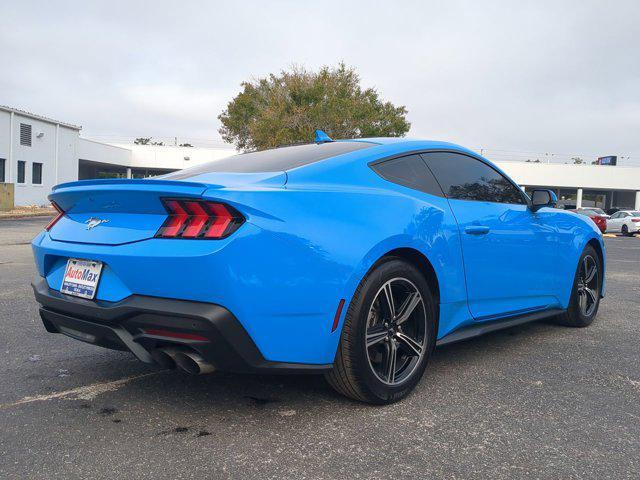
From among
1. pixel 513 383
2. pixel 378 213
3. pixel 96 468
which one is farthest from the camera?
pixel 513 383

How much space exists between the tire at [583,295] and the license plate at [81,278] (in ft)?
13.0

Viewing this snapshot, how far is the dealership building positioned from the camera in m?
30.0

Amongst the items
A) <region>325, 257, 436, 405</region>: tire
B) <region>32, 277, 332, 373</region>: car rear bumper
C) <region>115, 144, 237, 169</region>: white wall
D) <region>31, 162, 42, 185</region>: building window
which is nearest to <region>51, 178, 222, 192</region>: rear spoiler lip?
<region>32, 277, 332, 373</region>: car rear bumper

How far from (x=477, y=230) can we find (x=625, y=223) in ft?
94.9

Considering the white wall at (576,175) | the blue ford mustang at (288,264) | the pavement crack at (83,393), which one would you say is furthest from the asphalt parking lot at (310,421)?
the white wall at (576,175)

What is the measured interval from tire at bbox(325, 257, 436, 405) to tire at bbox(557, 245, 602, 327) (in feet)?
7.57

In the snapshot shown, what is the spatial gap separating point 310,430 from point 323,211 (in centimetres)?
104

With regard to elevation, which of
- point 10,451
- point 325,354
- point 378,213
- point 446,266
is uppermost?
point 378,213

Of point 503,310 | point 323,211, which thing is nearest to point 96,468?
point 323,211

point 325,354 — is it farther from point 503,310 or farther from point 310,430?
point 503,310

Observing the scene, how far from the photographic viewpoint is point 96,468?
2215mm

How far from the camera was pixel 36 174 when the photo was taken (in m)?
32.3

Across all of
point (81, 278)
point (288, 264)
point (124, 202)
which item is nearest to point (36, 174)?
point (81, 278)

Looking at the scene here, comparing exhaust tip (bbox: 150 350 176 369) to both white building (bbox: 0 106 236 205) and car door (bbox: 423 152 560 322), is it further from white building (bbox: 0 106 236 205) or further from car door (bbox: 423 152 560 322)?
white building (bbox: 0 106 236 205)
